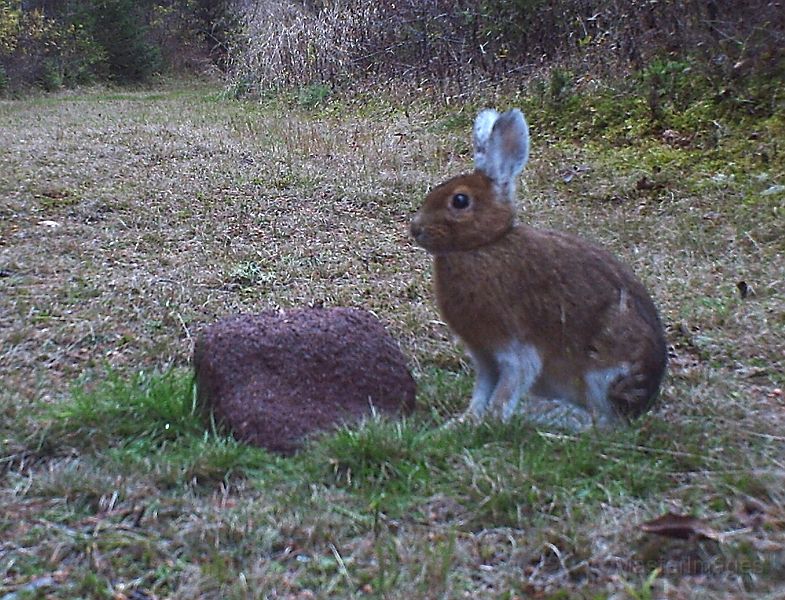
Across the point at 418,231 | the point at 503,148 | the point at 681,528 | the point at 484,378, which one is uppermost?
the point at 503,148

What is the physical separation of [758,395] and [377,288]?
76.4 inches

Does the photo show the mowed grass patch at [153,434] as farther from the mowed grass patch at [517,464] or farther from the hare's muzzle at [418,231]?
the hare's muzzle at [418,231]

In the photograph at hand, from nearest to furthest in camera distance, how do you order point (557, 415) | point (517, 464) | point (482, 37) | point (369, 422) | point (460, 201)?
point (517, 464) → point (369, 422) → point (557, 415) → point (460, 201) → point (482, 37)

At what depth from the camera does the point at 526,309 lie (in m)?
3.12

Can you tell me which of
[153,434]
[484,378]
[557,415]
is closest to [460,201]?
[484,378]

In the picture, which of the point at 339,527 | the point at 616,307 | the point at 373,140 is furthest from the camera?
the point at 373,140

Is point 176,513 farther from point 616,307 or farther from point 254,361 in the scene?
point 616,307

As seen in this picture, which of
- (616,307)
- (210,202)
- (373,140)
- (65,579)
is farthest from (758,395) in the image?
(373,140)

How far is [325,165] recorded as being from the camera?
778cm

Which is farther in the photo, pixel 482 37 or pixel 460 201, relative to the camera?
pixel 482 37

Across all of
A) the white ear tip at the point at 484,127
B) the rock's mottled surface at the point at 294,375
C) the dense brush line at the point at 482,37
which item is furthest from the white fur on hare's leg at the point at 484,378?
the dense brush line at the point at 482,37

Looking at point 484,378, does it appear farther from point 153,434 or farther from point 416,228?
point 153,434

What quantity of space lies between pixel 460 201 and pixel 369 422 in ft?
2.58

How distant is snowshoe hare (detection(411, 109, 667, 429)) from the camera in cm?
310
